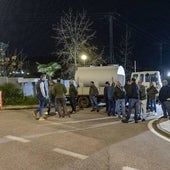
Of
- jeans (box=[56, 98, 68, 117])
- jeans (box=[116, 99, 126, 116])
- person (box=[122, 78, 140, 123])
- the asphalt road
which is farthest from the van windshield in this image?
the asphalt road

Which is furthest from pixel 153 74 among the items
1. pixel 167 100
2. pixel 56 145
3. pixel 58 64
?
pixel 58 64

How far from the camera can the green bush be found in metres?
22.9

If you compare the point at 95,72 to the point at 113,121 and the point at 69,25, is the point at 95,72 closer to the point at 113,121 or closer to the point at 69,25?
the point at 113,121

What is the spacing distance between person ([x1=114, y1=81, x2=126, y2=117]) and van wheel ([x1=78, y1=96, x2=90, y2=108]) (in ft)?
21.0

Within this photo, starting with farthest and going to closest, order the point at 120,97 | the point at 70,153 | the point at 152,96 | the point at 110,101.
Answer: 1. the point at 152,96
2. the point at 110,101
3. the point at 120,97
4. the point at 70,153

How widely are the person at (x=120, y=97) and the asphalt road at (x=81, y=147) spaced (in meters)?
2.34

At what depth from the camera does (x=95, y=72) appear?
24.2m

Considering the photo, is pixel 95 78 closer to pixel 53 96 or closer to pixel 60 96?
pixel 53 96

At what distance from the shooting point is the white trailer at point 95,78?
23359 millimetres

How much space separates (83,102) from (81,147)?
13.8 m

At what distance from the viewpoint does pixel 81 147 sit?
9.47m

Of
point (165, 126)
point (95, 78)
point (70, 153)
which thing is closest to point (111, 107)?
point (165, 126)

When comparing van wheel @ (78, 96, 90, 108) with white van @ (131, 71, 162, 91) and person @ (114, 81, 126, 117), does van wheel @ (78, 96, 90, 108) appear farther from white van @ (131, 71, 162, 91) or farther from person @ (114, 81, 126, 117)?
person @ (114, 81, 126, 117)

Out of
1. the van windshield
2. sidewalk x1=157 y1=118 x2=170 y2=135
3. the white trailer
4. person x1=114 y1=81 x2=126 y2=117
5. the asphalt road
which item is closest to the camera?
the asphalt road
